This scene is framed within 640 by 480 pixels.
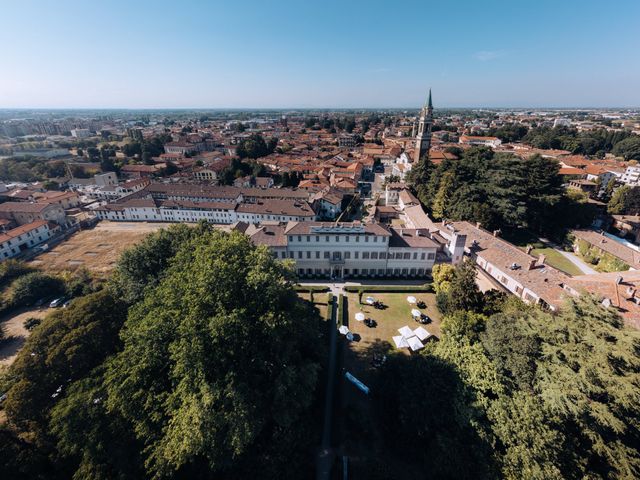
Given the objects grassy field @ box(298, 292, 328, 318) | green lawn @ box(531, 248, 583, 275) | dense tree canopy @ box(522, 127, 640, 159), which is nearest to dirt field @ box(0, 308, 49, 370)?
grassy field @ box(298, 292, 328, 318)

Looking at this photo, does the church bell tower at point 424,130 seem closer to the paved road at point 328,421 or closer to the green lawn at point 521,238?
the green lawn at point 521,238

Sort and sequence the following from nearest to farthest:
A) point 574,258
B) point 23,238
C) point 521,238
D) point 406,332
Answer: point 406,332
point 574,258
point 521,238
point 23,238

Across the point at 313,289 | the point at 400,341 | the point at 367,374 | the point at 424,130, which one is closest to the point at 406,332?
the point at 400,341

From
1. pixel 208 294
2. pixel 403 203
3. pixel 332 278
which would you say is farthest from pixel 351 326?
pixel 403 203

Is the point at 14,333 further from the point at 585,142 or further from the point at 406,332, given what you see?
the point at 585,142

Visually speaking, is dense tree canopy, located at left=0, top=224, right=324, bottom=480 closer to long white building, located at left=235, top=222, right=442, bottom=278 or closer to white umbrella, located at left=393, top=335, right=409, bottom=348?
white umbrella, located at left=393, top=335, right=409, bottom=348

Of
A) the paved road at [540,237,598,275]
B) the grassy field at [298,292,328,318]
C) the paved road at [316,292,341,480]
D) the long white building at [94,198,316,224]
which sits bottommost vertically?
the paved road at [316,292,341,480]
